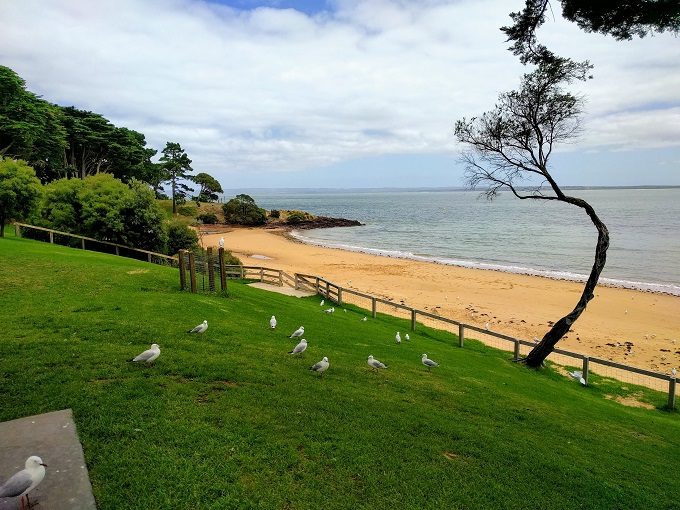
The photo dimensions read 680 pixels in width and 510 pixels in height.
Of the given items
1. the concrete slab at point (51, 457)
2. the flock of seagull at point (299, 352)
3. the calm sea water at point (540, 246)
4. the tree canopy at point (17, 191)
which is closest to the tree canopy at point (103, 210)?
the tree canopy at point (17, 191)

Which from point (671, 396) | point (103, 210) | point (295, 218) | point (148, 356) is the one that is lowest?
point (671, 396)

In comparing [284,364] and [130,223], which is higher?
[130,223]

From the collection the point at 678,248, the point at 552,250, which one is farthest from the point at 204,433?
the point at 678,248

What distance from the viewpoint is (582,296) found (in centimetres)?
1477

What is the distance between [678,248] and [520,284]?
31.5 meters

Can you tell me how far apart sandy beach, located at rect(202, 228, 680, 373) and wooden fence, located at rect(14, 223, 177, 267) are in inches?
606

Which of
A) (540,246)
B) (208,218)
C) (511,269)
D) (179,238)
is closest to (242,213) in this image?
(208,218)

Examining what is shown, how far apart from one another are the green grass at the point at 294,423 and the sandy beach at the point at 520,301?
11812 mm

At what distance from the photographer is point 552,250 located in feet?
188

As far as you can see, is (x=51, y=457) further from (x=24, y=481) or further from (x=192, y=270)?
(x=192, y=270)

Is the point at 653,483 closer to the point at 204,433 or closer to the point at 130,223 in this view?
the point at 204,433

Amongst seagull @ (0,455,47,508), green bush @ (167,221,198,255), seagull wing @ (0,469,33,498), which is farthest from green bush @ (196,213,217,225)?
seagull wing @ (0,469,33,498)

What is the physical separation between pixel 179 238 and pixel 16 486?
105 feet

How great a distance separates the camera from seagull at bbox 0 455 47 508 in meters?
4.28
